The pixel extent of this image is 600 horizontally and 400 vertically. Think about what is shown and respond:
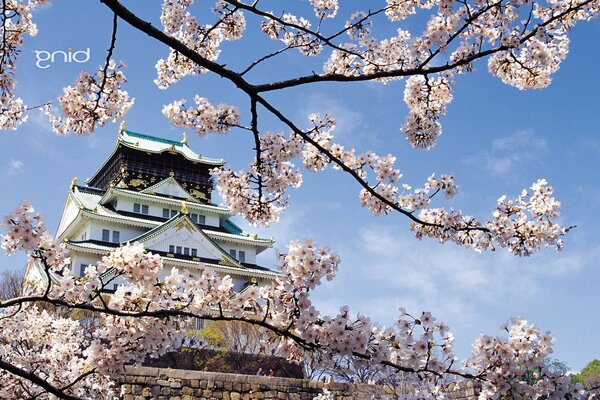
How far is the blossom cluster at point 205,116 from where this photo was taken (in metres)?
6.36

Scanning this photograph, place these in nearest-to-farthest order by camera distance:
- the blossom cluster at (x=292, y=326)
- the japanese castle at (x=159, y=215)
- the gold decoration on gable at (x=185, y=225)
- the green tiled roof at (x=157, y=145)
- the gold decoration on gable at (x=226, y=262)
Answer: the blossom cluster at (x=292, y=326)
the japanese castle at (x=159, y=215)
the gold decoration on gable at (x=185, y=225)
the gold decoration on gable at (x=226, y=262)
the green tiled roof at (x=157, y=145)

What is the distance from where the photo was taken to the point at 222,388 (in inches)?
524

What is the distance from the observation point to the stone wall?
495 inches

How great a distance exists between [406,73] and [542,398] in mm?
2316

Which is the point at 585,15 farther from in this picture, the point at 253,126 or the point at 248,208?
the point at 248,208

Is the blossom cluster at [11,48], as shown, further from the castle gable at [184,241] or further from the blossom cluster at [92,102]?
the castle gable at [184,241]

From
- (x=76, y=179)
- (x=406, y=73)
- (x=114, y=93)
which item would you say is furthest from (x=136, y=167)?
(x=406, y=73)

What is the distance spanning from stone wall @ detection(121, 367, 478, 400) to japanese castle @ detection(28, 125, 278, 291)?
45.5ft

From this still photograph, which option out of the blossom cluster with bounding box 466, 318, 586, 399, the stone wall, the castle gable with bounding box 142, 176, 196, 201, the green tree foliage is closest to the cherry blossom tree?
the blossom cluster with bounding box 466, 318, 586, 399

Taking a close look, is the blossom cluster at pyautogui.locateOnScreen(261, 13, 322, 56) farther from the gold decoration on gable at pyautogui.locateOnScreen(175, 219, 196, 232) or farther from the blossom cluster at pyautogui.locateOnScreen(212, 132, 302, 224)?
the gold decoration on gable at pyautogui.locateOnScreen(175, 219, 196, 232)

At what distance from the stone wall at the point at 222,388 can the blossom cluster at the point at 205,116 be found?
6.99m

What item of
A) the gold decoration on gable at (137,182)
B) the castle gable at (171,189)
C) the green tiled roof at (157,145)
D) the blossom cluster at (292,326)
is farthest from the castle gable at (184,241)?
the blossom cluster at (292,326)

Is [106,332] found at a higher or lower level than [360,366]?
higher

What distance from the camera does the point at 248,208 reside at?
6.80 metres
